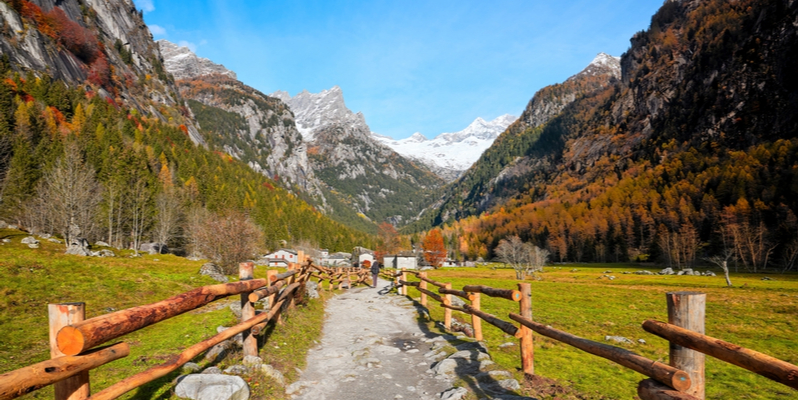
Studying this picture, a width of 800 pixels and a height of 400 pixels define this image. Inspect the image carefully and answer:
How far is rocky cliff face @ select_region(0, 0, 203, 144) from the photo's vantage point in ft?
247

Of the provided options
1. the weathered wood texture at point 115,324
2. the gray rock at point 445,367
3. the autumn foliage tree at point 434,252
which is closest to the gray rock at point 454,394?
the gray rock at point 445,367

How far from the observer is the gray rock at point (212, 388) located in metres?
5.04

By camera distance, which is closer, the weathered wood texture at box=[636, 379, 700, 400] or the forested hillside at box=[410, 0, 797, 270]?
the weathered wood texture at box=[636, 379, 700, 400]

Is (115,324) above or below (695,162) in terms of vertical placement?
below

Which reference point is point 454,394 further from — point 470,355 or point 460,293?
point 460,293

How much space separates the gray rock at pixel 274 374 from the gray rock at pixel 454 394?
3.03 metres

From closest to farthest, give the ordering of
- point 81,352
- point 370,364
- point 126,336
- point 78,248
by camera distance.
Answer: point 81,352 < point 370,364 < point 126,336 < point 78,248

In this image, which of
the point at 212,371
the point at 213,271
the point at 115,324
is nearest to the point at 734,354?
the point at 115,324

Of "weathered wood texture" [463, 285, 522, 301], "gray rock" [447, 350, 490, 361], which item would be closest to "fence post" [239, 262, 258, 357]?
"gray rock" [447, 350, 490, 361]

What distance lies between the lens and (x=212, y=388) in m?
5.14

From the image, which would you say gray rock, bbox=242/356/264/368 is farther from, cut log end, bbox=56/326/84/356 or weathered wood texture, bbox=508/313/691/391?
weathered wood texture, bbox=508/313/691/391

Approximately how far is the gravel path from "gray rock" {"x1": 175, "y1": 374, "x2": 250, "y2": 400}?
1.15 meters

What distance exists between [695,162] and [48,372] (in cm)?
15719

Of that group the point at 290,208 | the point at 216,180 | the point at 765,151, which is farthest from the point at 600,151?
the point at 216,180
